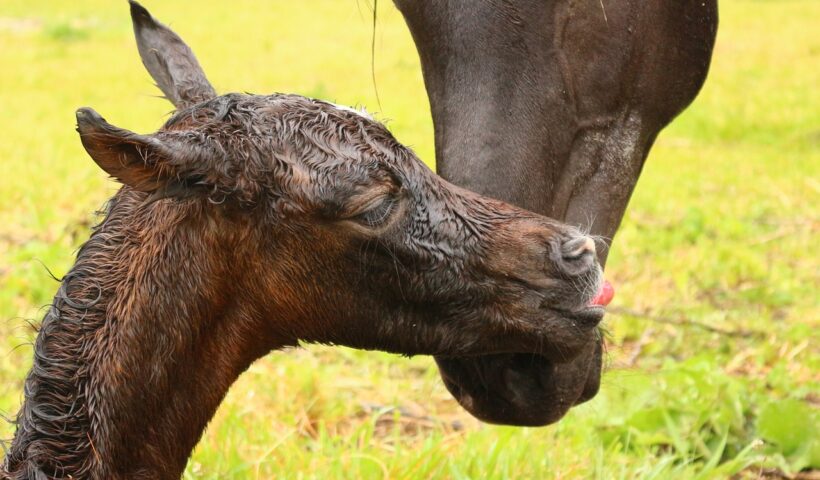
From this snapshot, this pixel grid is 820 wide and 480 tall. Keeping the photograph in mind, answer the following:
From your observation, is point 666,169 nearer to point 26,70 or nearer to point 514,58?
point 514,58

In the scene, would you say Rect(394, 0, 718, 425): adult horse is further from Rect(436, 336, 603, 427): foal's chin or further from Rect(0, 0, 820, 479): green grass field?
Rect(0, 0, 820, 479): green grass field

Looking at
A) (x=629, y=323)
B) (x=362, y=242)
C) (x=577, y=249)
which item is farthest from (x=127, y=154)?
(x=629, y=323)

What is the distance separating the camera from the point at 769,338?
18.0 feet

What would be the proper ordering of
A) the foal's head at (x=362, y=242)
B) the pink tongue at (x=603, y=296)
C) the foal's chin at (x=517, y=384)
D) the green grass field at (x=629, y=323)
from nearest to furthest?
the foal's head at (x=362, y=242) < the pink tongue at (x=603, y=296) < the foal's chin at (x=517, y=384) < the green grass field at (x=629, y=323)

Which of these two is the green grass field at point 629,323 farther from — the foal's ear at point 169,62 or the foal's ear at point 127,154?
the foal's ear at point 127,154

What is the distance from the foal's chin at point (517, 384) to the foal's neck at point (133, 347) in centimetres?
63

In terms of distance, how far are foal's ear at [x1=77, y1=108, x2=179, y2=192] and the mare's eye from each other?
0.46 m

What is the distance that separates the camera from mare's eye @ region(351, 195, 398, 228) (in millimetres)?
2721

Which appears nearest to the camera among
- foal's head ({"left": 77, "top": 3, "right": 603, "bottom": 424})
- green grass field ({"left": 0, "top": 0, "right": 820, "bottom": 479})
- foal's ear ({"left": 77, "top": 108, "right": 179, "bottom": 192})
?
foal's ear ({"left": 77, "top": 108, "right": 179, "bottom": 192})

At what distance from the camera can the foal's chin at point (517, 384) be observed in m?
3.09

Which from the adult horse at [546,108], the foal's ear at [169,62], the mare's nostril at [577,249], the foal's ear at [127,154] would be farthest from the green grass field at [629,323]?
the mare's nostril at [577,249]

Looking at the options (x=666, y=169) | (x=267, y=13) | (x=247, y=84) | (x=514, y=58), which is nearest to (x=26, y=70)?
(x=247, y=84)

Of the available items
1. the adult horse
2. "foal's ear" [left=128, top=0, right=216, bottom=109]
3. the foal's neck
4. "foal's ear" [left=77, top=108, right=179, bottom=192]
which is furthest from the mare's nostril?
"foal's ear" [left=128, top=0, right=216, bottom=109]

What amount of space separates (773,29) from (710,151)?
7619 millimetres
